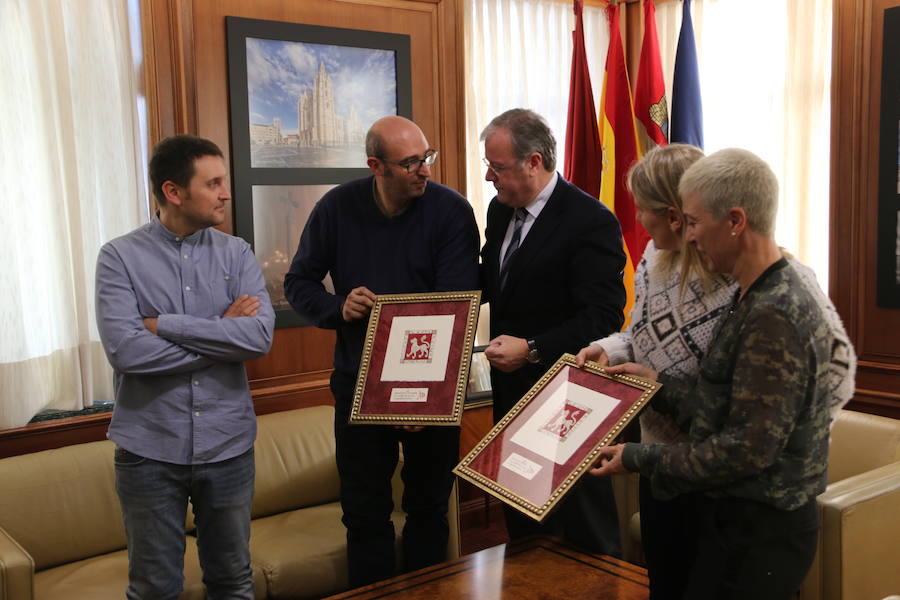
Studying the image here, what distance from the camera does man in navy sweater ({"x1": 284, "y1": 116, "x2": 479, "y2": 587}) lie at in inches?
A: 93.3

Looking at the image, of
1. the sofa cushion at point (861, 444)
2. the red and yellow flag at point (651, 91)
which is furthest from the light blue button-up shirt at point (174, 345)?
the red and yellow flag at point (651, 91)

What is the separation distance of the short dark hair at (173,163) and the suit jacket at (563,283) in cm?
92

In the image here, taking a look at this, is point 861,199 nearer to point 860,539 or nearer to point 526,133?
point 860,539

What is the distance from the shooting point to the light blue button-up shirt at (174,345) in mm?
2080

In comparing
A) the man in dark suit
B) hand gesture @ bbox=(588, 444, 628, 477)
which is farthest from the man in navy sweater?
hand gesture @ bbox=(588, 444, 628, 477)

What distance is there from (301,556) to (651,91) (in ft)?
9.92

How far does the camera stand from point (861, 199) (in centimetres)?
368

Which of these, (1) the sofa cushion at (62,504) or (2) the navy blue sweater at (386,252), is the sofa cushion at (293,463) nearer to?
(1) the sofa cushion at (62,504)

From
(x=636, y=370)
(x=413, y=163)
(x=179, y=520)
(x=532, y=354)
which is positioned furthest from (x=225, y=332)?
(x=636, y=370)

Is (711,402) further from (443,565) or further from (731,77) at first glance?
(731,77)

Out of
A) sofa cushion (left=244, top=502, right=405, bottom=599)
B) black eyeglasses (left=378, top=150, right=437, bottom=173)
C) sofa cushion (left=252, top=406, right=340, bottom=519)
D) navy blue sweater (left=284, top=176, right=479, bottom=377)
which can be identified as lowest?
sofa cushion (left=244, top=502, right=405, bottom=599)

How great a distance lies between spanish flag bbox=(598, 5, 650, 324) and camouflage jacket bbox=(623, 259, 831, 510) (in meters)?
3.00

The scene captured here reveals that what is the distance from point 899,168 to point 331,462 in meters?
2.73

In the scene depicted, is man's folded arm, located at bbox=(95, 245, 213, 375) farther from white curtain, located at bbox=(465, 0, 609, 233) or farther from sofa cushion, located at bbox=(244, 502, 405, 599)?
white curtain, located at bbox=(465, 0, 609, 233)
